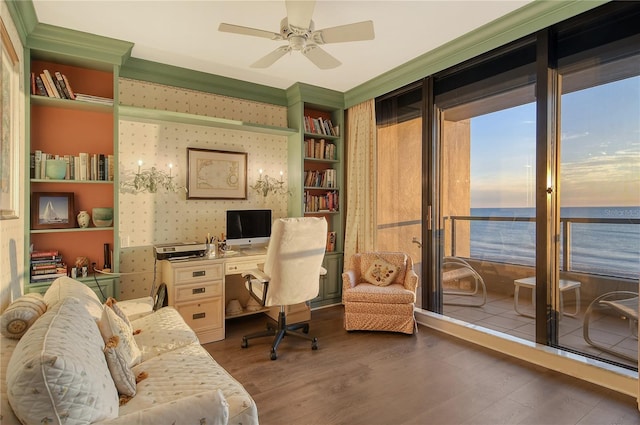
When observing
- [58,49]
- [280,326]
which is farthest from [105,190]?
[280,326]

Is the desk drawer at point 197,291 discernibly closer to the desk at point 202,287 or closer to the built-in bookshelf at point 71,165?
the desk at point 202,287

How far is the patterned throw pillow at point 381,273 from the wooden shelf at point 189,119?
6.22ft

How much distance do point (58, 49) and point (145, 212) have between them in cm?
154

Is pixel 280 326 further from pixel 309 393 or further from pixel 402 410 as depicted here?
pixel 402 410

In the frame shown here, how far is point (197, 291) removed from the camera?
3.06m

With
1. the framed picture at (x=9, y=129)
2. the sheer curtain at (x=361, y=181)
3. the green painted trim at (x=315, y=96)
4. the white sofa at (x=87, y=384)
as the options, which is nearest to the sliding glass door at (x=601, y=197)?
the sheer curtain at (x=361, y=181)

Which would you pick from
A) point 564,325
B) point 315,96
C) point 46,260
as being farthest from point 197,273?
point 564,325

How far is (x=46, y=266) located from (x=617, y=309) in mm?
4431

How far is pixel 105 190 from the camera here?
305 cm

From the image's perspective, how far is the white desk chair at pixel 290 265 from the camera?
2680 millimetres

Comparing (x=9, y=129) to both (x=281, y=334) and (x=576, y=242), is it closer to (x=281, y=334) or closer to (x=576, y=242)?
(x=281, y=334)

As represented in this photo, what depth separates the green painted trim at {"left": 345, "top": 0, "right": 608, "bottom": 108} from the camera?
2320mm

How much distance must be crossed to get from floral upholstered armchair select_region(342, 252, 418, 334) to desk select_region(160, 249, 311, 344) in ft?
3.46

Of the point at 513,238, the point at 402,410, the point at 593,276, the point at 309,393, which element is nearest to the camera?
the point at 402,410
